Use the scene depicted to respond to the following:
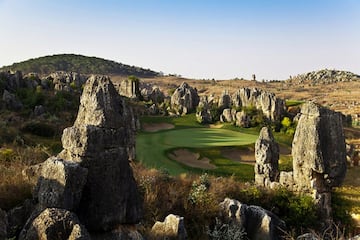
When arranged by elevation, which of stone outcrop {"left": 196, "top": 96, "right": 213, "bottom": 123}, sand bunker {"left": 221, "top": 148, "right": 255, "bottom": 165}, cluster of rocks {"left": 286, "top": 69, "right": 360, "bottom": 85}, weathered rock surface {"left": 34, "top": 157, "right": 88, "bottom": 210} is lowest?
sand bunker {"left": 221, "top": 148, "right": 255, "bottom": 165}

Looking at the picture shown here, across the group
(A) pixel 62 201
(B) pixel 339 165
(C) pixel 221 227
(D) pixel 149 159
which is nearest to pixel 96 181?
(A) pixel 62 201

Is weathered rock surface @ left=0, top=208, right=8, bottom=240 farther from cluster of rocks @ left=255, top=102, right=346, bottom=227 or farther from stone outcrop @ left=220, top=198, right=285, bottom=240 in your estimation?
cluster of rocks @ left=255, top=102, right=346, bottom=227

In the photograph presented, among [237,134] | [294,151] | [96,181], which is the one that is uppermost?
[96,181]

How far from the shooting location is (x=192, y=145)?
2838 cm

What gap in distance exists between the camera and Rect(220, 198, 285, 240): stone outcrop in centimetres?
1099

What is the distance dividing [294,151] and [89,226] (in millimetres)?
10762

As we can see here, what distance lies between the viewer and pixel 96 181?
6.96 meters

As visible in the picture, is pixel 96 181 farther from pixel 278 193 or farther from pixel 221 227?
pixel 278 193

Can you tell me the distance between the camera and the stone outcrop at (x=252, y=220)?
36.1 ft

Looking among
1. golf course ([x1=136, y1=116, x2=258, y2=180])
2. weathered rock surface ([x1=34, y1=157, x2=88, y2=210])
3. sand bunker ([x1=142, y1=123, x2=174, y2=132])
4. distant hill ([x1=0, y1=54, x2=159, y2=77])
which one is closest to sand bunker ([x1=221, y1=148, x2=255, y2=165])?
golf course ([x1=136, y1=116, x2=258, y2=180])

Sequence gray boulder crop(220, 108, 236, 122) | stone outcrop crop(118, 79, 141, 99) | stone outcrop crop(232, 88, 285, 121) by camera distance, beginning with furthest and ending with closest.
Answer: stone outcrop crop(118, 79, 141, 99) < gray boulder crop(220, 108, 236, 122) < stone outcrop crop(232, 88, 285, 121)

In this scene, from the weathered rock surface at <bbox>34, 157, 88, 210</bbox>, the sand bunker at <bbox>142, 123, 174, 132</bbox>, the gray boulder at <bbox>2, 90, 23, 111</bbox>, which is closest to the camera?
the weathered rock surface at <bbox>34, 157, 88, 210</bbox>

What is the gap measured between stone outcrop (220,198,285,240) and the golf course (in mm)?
6677

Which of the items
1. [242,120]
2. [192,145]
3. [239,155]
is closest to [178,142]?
[192,145]
